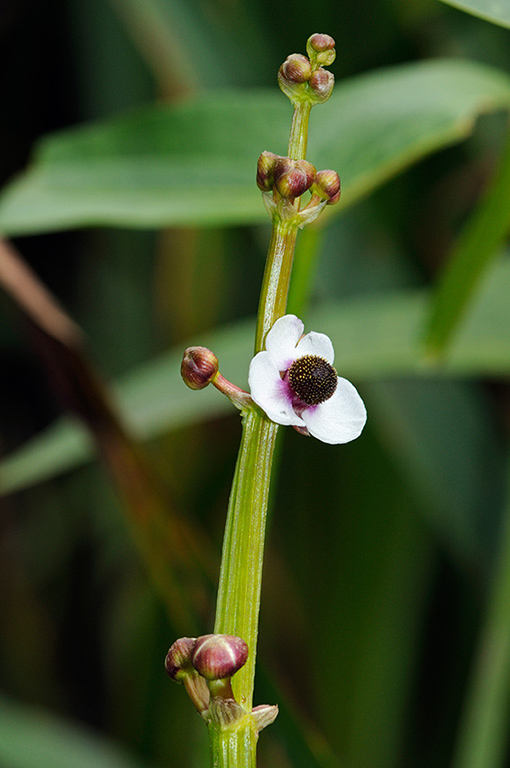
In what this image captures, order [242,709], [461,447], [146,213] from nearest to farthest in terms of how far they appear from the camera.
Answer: [242,709], [146,213], [461,447]

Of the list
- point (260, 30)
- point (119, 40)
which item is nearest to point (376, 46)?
point (260, 30)

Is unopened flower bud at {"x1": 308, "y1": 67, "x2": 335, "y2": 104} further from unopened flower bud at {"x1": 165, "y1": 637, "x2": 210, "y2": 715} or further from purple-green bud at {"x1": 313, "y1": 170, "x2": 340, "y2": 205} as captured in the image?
unopened flower bud at {"x1": 165, "y1": 637, "x2": 210, "y2": 715}

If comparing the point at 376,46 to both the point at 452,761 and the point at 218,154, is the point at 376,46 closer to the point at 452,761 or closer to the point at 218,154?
the point at 218,154

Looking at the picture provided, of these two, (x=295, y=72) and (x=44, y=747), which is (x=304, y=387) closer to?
(x=295, y=72)

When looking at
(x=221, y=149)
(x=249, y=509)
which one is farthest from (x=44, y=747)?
(x=249, y=509)

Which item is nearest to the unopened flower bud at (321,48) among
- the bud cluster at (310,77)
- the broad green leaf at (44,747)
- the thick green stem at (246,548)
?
the bud cluster at (310,77)

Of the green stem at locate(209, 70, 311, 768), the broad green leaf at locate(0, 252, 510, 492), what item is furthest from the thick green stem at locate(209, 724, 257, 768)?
the broad green leaf at locate(0, 252, 510, 492)
